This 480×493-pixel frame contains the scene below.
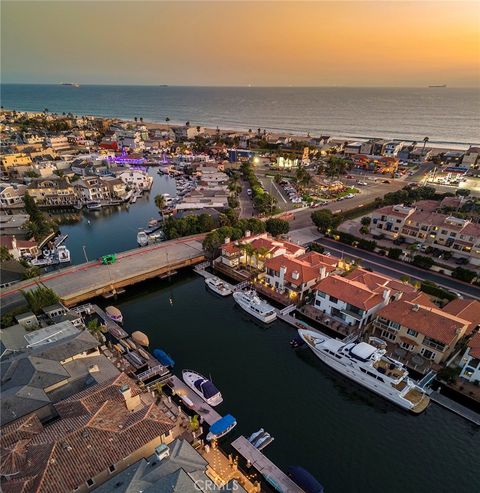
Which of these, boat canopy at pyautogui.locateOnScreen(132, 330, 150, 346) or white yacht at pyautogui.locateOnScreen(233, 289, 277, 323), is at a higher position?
white yacht at pyautogui.locateOnScreen(233, 289, 277, 323)

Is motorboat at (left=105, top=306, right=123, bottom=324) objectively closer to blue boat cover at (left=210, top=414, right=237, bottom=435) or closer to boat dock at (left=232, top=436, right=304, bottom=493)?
blue boat cover at (left=210, top=414, right=237, bottom=435)

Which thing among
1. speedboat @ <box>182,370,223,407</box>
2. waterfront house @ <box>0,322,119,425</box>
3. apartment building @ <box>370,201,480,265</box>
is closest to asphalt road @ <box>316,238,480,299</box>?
apartment building @ <box>370,201,480,265</box>

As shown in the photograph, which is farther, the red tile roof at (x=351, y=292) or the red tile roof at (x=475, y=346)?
the red tile roof at (x=351, y=292)

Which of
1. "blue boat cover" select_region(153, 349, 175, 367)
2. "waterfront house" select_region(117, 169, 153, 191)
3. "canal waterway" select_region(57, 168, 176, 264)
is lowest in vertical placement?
"blue boat cover" select_region(153, 349, 175, 367)

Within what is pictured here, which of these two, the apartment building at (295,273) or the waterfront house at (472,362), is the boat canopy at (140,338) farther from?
the waterfront house at (472,362)

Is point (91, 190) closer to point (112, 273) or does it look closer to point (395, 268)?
point (112, 273)

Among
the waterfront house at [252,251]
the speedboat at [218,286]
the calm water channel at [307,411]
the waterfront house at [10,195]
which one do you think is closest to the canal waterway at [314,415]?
the calm water channel at [307,411]

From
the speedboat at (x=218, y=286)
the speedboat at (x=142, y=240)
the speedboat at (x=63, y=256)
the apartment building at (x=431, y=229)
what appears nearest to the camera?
the speedboat at (x=218, y=286)

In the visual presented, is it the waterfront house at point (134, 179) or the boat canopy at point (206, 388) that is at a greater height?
the waterfront house at point (134, 179)
